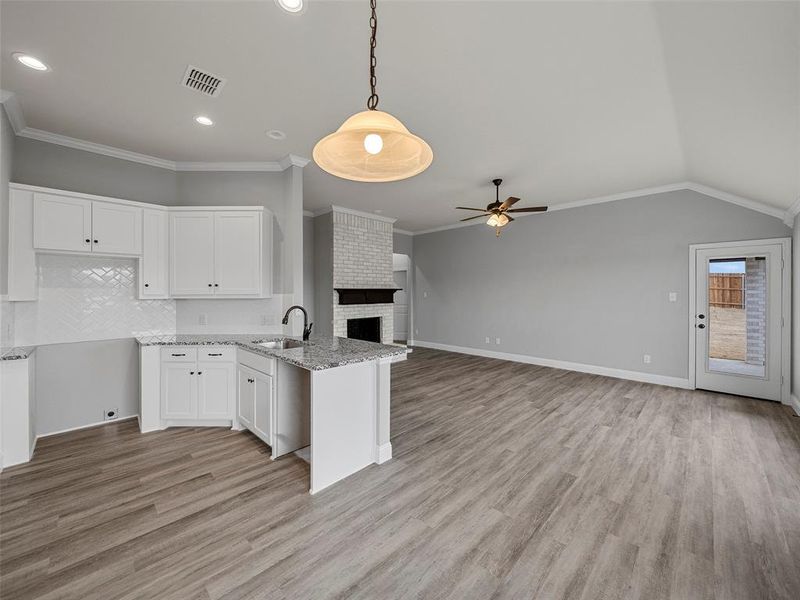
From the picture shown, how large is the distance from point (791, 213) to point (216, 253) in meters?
6.68


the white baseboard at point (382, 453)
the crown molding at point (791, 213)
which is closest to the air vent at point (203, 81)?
the white baseboard at point (382, 453)

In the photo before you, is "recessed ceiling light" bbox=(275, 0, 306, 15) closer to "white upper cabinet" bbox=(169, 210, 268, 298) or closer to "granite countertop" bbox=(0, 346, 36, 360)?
"white upper cabinet" bbox=(169, 210, 268, 298)

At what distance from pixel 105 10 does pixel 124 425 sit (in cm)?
353

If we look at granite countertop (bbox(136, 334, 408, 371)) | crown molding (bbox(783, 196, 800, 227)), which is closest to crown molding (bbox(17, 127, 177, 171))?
granite countertop (bbox(136, 334, 408, 371))

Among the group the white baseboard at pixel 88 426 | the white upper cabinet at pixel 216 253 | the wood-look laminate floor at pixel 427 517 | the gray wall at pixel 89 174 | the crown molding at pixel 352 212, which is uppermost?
the crown molding at pixel 352 212

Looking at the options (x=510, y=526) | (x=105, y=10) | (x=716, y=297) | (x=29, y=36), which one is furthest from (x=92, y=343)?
(x=716, y=297)

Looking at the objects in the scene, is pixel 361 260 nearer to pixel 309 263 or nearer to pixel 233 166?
pixel 309 263

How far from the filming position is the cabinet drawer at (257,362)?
2.74m

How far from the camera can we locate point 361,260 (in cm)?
679

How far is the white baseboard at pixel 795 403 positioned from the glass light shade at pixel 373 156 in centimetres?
541

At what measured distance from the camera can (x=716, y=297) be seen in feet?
15.0

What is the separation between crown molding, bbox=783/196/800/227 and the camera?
365 cm

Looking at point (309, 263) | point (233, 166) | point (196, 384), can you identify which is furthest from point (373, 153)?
point (309, 263)

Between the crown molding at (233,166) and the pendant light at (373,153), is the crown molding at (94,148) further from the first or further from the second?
the pendant light at (373,153)
